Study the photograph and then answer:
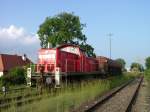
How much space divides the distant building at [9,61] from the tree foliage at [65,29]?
5.66 m

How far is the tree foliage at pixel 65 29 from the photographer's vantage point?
61.7 metres

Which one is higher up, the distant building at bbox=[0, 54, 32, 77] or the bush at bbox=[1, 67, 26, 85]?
the distant building at bbox=[0, 54, 32, 77]

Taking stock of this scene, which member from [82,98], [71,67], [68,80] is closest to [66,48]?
[71,67]

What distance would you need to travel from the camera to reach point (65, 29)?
205 ft

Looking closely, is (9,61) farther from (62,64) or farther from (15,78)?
(62,64)

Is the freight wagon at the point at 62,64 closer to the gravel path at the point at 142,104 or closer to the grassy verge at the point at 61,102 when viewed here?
the grassy verge at the point at 61,102

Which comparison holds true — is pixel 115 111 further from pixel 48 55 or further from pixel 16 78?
pixel 16 78

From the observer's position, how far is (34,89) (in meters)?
24.5


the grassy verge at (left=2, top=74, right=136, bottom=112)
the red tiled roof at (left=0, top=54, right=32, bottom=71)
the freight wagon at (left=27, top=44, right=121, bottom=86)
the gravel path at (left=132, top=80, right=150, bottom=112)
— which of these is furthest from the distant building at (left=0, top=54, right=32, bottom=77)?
the gravel path at (left=132, top=80, right=150, bottom=112)

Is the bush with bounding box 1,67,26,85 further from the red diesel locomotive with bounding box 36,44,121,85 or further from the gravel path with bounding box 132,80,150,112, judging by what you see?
the gravel path with bounding box 132,80,150,112

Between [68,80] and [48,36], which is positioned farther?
[48,36]

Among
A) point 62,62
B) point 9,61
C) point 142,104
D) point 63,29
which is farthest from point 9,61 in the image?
point 142,104

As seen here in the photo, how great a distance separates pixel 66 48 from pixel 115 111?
49.1 ft

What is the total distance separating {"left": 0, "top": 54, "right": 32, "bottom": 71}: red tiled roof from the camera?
6229 centimetres
